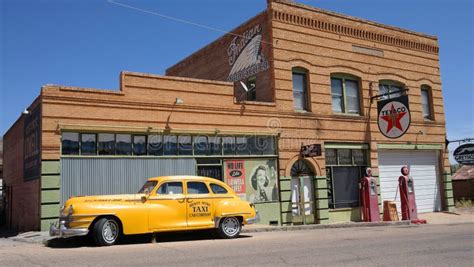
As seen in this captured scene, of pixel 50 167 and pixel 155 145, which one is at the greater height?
pixel 155 145

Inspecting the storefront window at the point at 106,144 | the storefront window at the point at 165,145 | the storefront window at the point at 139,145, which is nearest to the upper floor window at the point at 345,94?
the storefront window at the point at 165,145

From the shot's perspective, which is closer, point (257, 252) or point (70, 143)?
point (257, 252)

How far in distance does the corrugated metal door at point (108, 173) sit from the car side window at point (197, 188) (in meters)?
3.40

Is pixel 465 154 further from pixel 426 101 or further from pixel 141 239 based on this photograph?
pixel 141 239

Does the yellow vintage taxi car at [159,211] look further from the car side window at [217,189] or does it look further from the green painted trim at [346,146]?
the green painted trim at [346,146]

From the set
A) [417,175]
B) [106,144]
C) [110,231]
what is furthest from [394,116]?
[110,231]

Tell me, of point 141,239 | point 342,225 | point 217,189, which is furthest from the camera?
point 342,225

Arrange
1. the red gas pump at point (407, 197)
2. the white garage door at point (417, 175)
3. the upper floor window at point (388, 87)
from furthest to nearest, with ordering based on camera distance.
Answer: the upper floor window at point (388, 87)
the white garage door at point (417, 175)
the red gas pump at point (407, 197)

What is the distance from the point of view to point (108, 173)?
1567cm

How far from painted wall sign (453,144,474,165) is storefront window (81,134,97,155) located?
20.2 meters

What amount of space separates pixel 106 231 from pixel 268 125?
9180mm

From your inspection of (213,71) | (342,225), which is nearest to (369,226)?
(342,225)

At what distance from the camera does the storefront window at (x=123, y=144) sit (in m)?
16.1

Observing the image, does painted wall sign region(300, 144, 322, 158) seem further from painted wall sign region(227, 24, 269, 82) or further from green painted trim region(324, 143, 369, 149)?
painted wall sign region(227, 24, 269, 82)
